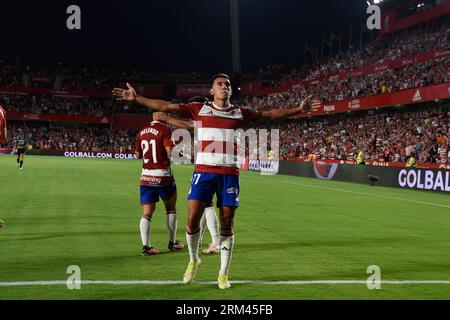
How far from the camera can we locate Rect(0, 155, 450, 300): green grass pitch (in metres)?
6.42

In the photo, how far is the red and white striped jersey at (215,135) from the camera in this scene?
22.1 feet

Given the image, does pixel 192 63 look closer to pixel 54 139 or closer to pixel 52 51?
pixel 52 51

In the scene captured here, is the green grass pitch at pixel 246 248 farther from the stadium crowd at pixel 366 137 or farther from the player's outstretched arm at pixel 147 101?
the stadium crowd at pixel 366 137

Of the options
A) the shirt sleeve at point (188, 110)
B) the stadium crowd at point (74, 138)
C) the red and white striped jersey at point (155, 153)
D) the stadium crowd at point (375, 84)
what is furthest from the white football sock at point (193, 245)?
the stadium crowd at point (74, 138)

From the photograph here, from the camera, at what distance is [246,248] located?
9492 millimetres

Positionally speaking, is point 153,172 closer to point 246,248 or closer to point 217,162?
point 246,248

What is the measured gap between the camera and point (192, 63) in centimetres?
10550

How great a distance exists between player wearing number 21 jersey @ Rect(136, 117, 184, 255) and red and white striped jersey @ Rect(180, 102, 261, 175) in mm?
1839

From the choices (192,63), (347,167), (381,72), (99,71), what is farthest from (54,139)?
(347,167)

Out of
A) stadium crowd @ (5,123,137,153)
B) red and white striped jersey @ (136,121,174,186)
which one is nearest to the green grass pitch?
red and white striped jersey @ (136,121,174,186)

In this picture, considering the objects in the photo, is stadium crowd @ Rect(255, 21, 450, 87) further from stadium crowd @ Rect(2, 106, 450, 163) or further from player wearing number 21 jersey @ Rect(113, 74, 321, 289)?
player wearing number 21 jersey @ Rect(113, 74, 321, 289)

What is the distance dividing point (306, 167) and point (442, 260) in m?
28.6

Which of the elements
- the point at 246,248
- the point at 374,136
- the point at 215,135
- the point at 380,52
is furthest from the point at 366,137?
the point at 215,135

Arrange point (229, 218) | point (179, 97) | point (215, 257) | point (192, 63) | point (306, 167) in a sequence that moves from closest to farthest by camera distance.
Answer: point (229, 218) < point (215, 257) < point (306, 167) < point (179, 97) < point (192, 63)
